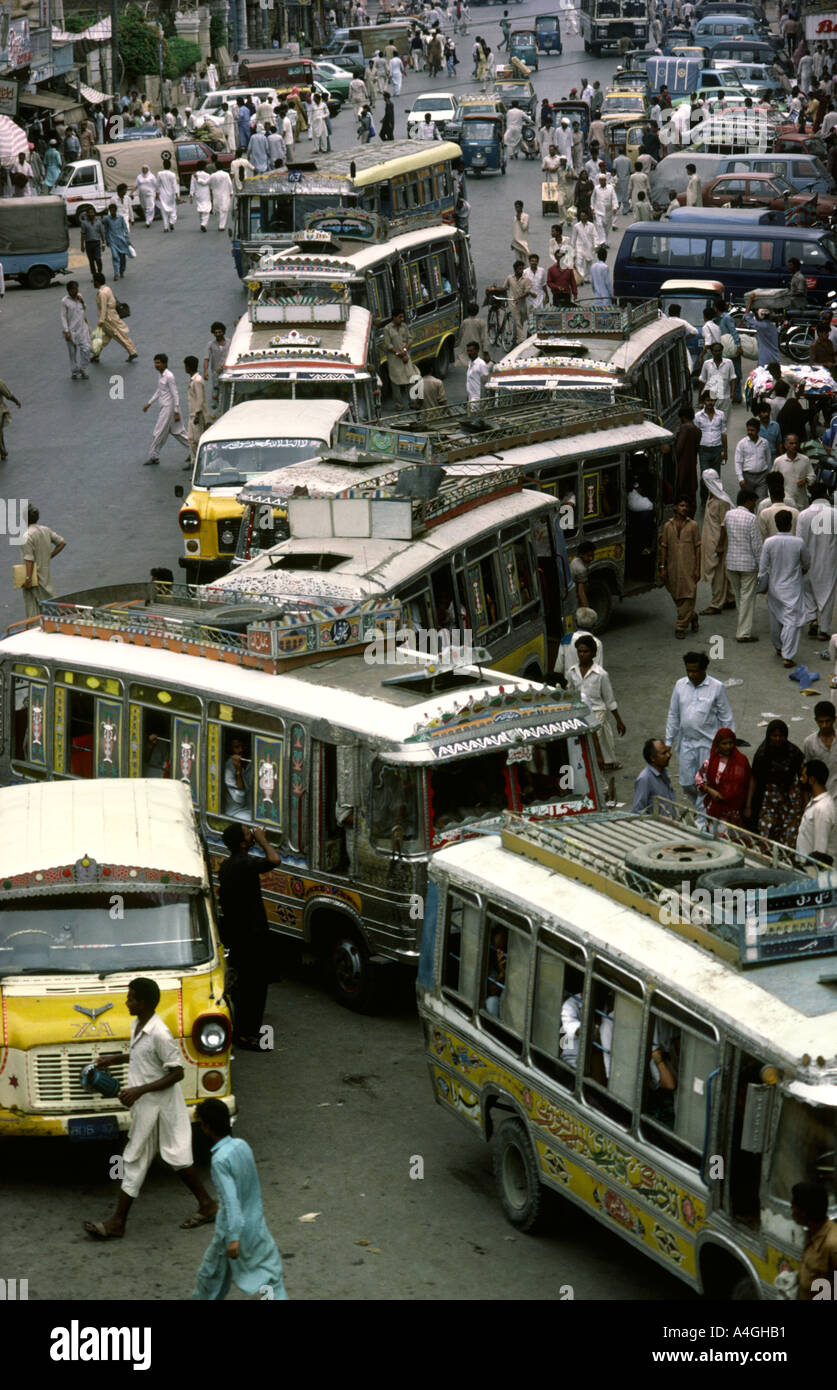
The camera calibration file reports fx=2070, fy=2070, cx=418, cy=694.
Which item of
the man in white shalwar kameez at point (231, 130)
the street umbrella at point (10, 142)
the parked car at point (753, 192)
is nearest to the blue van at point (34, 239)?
the street umbrella at point (10, 142)

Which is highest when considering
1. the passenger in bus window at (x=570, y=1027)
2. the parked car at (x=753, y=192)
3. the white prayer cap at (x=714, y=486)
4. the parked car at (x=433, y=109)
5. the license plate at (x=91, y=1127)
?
the parked car at (x=433, y=109)

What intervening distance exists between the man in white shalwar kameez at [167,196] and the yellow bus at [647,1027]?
37.3 meters

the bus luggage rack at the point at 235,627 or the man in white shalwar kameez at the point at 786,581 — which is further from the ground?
the bus luggage rack at the point at 235,627

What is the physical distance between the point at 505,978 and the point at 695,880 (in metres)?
1.16

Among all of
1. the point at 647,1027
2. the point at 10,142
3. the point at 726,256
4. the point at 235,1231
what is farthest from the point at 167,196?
the point at 235,1231

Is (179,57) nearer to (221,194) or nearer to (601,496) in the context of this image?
(221,194)

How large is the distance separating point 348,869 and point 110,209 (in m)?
28.1

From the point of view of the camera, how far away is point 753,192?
132ft

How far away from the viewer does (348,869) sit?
1270cm

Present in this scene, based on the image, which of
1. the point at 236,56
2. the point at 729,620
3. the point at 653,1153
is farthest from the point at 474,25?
the point at 653,1153

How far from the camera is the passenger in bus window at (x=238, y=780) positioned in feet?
43.8

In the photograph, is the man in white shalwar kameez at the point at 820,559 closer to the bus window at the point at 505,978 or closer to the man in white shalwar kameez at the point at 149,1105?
the bus window at the point at 505,978

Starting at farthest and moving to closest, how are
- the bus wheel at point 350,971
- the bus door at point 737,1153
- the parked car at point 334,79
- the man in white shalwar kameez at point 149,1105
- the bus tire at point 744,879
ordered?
1. the parked car at point 334,79
2. the bus wheel at point 350,971
3. the man in white shalwar kameez at point 149,1105
4. the bus tire at point 744,879
5. the bus door at point 737,1153

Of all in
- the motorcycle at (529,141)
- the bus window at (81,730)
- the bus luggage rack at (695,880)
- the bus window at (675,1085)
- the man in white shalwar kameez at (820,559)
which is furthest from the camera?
the motorcycle at (529,141)
